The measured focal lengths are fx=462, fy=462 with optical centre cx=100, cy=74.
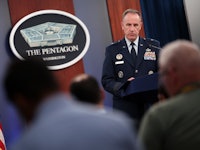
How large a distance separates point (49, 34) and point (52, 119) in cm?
372

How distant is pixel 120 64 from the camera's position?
12.5ft

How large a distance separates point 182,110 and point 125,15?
2.22 meters

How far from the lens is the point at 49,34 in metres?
4.99

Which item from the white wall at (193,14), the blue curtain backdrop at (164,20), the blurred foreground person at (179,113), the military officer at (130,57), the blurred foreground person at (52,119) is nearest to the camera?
the blurred foreground person at (52,119)

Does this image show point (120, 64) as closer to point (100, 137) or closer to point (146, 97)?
point (146, 97)

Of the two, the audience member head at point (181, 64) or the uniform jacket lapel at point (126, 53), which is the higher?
the audience member head at point (181, 64)

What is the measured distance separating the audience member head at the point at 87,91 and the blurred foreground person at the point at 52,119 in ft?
3.16

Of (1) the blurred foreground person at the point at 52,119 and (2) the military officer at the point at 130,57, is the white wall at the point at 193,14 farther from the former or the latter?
(1) the blurred foreground person at the point at 52,119

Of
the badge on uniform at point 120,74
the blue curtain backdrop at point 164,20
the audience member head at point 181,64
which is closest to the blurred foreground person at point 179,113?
the audience member head at point 181,64

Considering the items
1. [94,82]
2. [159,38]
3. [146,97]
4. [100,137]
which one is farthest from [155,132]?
[159,38]

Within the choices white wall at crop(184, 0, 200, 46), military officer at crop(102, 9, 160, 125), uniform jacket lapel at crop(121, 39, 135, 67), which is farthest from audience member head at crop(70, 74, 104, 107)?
white wall at crop(184, 0, 200, 46)

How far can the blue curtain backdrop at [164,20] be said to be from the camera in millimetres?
5621

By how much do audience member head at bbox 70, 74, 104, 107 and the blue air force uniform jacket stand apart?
1235mm

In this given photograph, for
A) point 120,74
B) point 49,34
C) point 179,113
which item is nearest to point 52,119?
point 179,113
